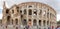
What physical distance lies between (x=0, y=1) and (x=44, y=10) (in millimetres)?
542

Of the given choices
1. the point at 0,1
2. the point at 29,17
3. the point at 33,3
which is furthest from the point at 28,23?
the point at 0,1

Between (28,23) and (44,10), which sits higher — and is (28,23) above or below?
below

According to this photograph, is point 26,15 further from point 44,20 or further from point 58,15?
point 58,15

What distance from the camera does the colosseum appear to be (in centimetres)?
217

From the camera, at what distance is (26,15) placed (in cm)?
219

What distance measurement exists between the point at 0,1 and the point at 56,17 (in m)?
0.69

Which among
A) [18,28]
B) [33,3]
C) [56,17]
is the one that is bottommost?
[18,28]

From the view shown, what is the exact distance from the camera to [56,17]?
84.8 inches

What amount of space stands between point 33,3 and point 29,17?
177mm

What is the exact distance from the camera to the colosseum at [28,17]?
2.17 meters

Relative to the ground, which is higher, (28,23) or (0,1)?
(0,1)

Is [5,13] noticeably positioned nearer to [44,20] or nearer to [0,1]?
[0,1]

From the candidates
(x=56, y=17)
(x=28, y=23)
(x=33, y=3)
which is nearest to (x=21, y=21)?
(x=28, y=23)

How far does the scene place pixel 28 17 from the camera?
2.20 m
